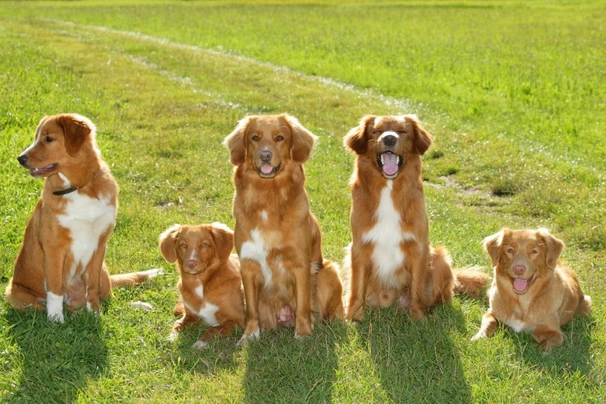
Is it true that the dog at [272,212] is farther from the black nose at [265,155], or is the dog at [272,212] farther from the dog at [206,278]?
the dog at [206,278]

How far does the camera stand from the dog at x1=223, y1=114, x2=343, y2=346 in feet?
18.7

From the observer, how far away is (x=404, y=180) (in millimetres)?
6172

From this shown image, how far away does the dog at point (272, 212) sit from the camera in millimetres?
5711

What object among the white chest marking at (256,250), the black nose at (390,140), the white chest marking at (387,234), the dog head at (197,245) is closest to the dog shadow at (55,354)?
the dog head at (197,245)

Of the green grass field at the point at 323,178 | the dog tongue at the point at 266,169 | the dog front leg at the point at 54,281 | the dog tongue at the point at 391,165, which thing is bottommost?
the green grass field at the point at 323,178

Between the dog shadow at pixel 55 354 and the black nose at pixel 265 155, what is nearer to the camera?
the dog shadow at pixel 55 354

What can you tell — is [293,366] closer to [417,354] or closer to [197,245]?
[417,354]

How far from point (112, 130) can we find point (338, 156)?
12.7 feet

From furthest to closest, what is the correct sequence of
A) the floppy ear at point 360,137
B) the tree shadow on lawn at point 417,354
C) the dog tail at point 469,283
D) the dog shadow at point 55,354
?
the dog tail at point 469,283
the floppy ear at point 360,137
the dog shadow at point 55,354
the tree shadow on lawn at point 417,354

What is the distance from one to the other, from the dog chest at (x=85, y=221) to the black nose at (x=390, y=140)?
2169mm

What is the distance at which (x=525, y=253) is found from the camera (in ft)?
18.9

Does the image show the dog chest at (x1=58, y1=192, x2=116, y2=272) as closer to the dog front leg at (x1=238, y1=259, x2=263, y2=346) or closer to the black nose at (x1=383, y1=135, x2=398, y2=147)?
the dog front leg at (x1=238, y1=259, x2=263, y2=346)

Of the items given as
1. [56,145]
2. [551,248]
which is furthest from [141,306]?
[551,248]

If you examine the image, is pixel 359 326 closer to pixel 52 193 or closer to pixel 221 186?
pixel 52 193
